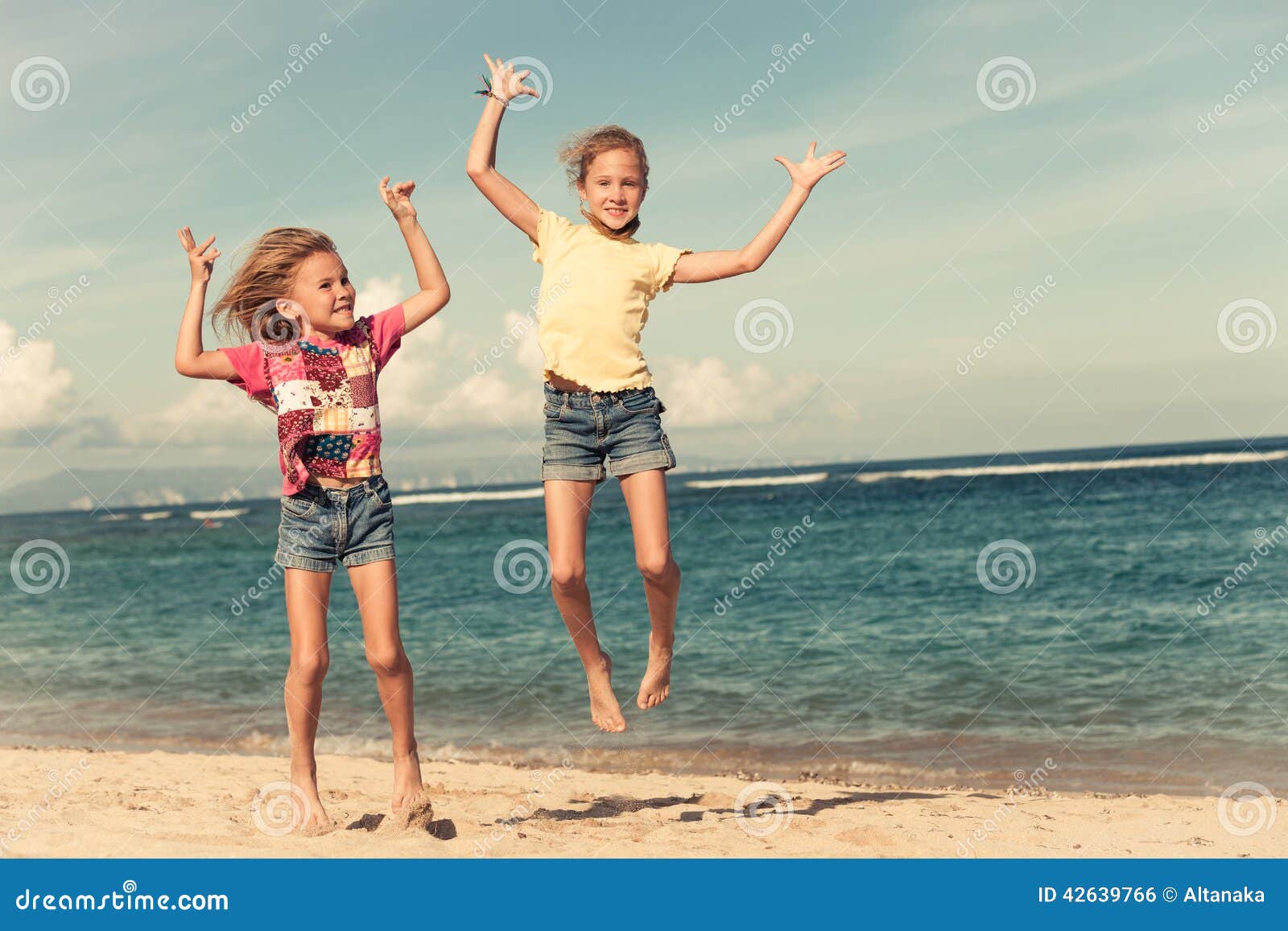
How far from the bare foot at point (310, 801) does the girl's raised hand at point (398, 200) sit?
2648mm

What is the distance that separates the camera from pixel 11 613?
70.4 ft

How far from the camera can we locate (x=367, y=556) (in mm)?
5020

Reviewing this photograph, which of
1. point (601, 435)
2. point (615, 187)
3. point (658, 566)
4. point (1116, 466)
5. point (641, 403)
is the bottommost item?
point (658, 566)

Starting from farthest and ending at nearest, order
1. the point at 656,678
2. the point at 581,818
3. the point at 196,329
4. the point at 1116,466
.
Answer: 1. the point at 1116,466
2. the point at 581,818
3. the point at 656,678
4. the point at 196,329

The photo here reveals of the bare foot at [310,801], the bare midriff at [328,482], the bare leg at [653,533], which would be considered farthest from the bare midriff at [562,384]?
Result: the bare foot at [310,801]

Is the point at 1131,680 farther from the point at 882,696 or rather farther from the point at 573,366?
the point at 573,366

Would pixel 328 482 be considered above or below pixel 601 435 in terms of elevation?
below

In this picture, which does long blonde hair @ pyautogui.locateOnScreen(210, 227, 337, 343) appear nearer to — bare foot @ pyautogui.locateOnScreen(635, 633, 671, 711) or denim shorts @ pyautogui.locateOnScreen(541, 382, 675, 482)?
denim shorts @ pyautogui.locateOnScreen(541, 382, 675, 482)

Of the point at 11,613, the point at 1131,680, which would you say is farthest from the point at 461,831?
the point at 11,613

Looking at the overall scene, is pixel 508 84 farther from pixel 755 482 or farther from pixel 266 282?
pixel 755 482

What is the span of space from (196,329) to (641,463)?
6.67 ft

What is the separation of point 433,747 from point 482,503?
191 feet

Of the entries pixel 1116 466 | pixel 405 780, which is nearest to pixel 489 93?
pixel 405 780

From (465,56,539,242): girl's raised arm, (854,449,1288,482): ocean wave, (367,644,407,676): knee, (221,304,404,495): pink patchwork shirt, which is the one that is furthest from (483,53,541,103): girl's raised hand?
(854,449,1288,482): ocean wave
